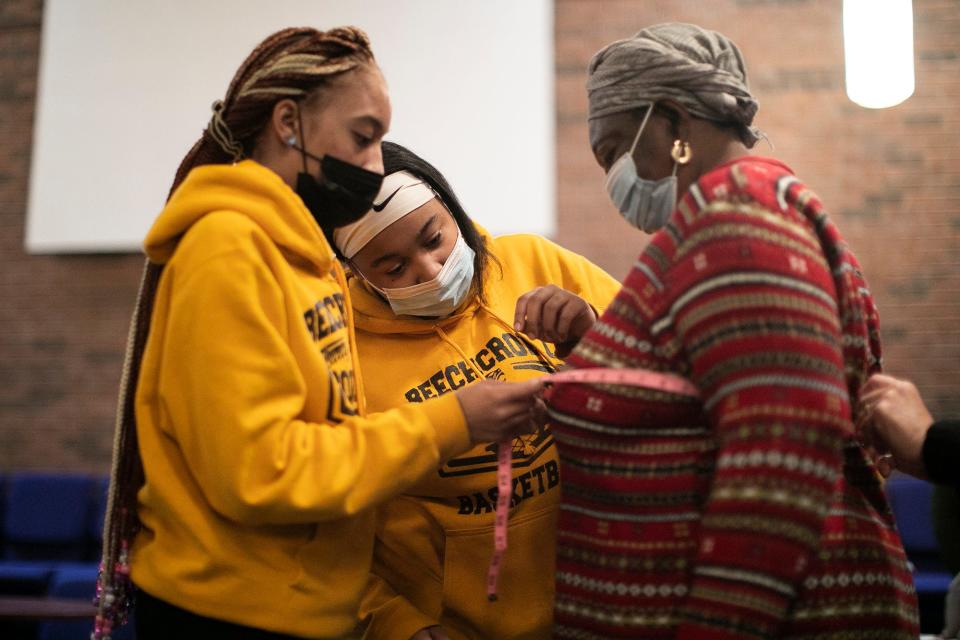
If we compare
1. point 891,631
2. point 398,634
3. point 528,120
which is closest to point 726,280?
point 891,631

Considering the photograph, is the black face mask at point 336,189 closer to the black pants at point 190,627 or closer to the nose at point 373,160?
the nose at point 373,160

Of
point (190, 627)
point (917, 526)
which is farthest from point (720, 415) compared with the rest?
point (917, 526)

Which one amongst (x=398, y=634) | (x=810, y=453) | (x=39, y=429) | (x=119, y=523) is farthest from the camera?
(x=39, y=429)

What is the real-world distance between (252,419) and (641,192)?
0.72 meters

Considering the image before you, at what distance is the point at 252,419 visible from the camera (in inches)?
41.7

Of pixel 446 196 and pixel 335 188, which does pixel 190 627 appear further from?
pixel 446 196

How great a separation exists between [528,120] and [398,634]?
3.92 meters

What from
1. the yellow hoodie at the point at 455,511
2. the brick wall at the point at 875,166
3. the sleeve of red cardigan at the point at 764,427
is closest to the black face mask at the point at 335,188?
the yellow hoodie at the point at 455,511

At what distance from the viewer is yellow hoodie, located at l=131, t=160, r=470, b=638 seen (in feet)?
3.52

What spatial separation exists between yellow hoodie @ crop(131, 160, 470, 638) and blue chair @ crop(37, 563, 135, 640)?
320 centimetres

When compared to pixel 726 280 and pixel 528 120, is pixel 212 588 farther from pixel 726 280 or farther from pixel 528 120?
pixel 528 120

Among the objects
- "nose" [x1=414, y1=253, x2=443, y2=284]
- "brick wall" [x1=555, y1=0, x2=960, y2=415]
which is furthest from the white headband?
"brick wall" [x1=555, y1=0, x2=960, y2=415]

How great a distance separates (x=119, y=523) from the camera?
1.29 m

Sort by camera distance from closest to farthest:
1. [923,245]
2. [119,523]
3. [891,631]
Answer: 1. [891,631]
2. [119,523]
3. [923,245]
